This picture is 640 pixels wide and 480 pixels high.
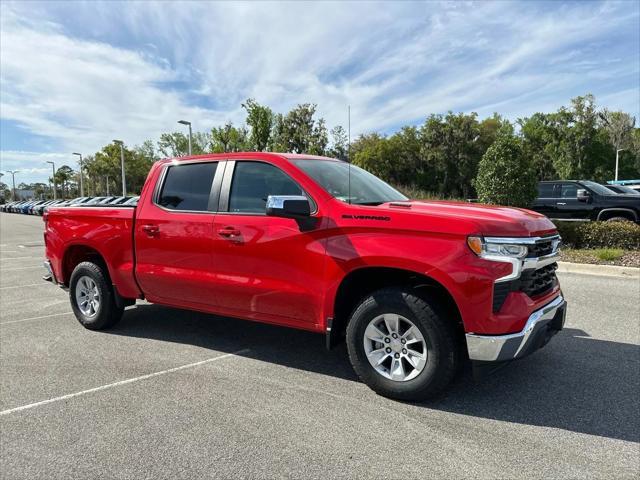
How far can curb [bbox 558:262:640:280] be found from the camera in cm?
868

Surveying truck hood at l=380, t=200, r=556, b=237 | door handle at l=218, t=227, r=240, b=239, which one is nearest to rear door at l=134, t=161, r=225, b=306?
door handle at l=218, t=227, r=240, b=239

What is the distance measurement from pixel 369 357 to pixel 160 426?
1529 millimetres

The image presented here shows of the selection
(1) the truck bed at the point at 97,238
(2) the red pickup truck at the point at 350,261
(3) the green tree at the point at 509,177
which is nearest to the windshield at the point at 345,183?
(2) the red pickup truck at the point at 350,261

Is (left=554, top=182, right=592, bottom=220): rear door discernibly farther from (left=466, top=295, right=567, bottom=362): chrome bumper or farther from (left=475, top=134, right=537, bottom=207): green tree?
(left=466, top=295, right=567, bottom=362): chrome bumper

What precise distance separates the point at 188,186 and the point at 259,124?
26675 millimetres

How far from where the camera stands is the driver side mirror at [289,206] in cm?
366

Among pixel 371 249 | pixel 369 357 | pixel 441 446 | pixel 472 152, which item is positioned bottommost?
pixel 441 446

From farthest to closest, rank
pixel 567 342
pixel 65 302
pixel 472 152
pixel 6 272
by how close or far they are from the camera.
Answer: pixel 472 152 → pixel 6 272 → pixel 65 302 → pixel 567 342

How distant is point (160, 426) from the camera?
3.27 meters

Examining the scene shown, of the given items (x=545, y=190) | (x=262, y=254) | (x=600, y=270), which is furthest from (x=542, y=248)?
(x=545, y=190)

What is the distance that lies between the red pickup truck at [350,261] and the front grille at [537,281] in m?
0.01

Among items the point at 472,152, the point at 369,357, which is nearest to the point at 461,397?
the point at 369,357

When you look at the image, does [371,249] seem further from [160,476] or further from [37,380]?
[37,380]

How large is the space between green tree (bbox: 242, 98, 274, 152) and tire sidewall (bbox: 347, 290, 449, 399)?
27265mm
